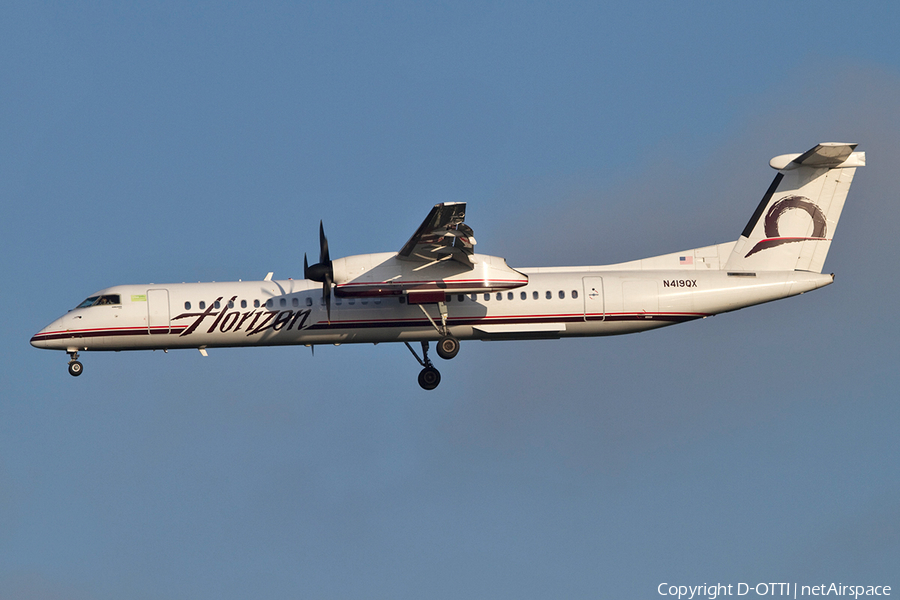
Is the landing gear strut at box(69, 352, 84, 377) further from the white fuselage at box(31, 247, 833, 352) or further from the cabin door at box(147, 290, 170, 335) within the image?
the cabin door at box(147, 290, 170, 335)

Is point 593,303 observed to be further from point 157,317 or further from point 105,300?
point 105,300

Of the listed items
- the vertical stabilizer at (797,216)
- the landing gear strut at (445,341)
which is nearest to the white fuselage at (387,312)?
the landing gear strut at (445,341)

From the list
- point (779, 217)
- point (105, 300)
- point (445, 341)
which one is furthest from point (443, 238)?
point (779, 217)

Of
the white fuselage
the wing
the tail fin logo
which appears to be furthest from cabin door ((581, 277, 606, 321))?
the tail fin logo

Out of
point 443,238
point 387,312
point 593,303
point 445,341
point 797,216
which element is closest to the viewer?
point 443,238

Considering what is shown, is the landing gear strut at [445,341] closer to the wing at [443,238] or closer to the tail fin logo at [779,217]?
the wing at [443,238]

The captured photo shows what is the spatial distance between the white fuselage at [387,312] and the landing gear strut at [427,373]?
1.20 meters

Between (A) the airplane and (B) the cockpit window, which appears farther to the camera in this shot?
(B) the cockpit window

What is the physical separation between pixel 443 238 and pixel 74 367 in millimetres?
11219

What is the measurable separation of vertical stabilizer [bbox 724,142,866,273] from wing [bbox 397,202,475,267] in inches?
331

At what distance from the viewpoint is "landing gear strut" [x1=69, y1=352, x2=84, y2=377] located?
2583 centimetres

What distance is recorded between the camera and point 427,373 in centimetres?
2677

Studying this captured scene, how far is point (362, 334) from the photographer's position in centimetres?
2561

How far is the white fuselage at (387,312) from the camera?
25484 mm
